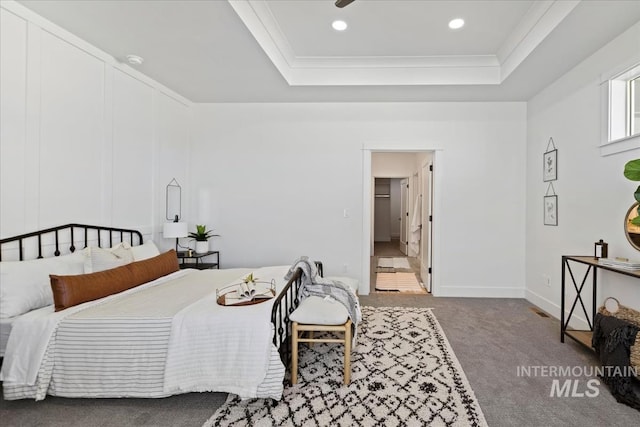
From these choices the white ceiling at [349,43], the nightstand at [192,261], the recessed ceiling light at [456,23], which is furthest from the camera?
the nightstand at [192,261]

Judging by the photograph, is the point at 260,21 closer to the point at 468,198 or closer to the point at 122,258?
the point at 122,258

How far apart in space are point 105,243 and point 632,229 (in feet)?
15.8

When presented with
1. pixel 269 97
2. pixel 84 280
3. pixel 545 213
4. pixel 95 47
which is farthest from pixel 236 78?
pixel 545 213

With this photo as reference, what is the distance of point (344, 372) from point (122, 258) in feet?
7.18

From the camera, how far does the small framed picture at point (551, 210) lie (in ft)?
12.6

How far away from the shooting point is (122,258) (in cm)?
297

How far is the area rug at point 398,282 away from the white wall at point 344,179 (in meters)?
0.53

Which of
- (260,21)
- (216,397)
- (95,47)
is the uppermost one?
(260,21)

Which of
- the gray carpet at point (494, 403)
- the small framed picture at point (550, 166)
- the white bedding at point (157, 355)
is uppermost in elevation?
the small framed picture at point (550, 166)

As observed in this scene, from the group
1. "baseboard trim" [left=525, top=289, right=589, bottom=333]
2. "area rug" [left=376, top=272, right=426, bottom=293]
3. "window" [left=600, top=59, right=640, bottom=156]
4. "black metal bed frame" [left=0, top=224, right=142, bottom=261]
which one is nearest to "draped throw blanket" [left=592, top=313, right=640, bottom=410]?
"baseboard trim" [left=525, top=289, right=589, bottom=333]

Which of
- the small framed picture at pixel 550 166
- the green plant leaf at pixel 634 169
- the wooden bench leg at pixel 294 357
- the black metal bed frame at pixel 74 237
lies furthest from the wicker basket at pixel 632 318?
the black metal bed frame at pixel 74 237

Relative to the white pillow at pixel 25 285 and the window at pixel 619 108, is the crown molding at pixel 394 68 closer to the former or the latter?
the window at pixel 619 108

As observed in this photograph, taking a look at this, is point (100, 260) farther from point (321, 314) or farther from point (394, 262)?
point (394, 262)

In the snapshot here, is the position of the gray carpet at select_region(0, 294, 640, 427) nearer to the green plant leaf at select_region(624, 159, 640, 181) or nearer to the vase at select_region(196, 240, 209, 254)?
the green plant leaf at select_region(624, 159, 640, 181)
